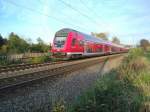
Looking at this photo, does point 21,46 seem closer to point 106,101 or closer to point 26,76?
point 26,76

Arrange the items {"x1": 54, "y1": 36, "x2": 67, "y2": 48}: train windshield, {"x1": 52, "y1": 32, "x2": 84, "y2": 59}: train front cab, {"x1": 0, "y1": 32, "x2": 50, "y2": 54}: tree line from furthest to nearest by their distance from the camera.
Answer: {"x1": 0, "y1": 32, "x2": 50, "y2": 54}: tree line < {"x1": 54, "y1": 36, "x2": 67, "y2": 48}: train windshield < {"x1": 52, "y1": 32, "x2": 84, "y2": 59}: train front cab

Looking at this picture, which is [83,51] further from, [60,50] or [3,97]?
[3,97]

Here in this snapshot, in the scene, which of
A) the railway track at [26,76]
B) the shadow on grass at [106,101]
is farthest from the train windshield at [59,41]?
the shadow on grass at [106,101]

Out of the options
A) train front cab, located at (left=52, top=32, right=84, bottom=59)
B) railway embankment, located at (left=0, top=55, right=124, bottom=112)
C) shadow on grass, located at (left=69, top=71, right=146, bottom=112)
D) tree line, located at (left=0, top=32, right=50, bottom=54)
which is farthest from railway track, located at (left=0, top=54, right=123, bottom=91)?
tree line, located at (left=0, top=32, right=50, bottom=54)

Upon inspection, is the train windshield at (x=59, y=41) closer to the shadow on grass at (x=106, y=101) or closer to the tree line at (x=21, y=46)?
the shadow on grass at (x=106, y=101)

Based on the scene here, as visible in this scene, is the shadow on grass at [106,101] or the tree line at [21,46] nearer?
the shadow on grass at [106,101]

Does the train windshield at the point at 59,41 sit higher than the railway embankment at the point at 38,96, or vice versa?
the train windshield at the point at 59,41

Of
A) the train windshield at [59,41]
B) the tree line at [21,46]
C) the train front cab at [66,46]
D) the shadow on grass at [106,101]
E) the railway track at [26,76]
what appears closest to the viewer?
the shadow on grass at [106,101]

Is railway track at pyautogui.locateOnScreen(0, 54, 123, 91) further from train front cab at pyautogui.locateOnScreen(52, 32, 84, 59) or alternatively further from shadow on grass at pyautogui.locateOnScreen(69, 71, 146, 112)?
train front cab at pyautogui.locateOnScreen(52, 32, 84, 59)

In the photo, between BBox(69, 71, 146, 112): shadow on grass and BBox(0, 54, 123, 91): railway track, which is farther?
BBox(0, 54, 123, 91): railway track

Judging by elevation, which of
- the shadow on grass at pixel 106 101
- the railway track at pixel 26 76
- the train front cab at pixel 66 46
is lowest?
the shadow on grass at pixel 106 101

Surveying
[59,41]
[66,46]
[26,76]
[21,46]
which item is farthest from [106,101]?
[21,46]

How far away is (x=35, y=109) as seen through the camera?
630 cm

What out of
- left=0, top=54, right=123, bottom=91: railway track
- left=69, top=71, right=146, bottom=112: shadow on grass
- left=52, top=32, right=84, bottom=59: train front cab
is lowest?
left=69, top=71, right=146, bottom=112: shadow on grass
